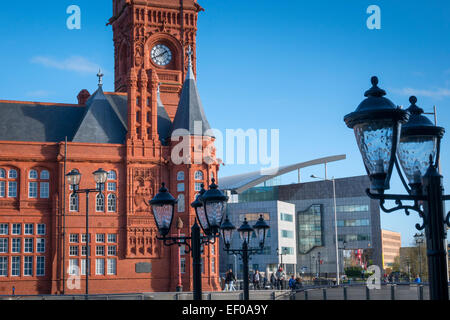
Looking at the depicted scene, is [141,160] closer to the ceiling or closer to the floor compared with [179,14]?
closer to the floor

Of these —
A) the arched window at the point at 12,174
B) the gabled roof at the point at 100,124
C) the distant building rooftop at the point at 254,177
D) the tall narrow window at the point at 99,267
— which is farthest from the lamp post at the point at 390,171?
the distant building rooftop at the point at 254,177

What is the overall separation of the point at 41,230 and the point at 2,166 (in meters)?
6.17

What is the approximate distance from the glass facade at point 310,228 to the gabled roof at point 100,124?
203ft

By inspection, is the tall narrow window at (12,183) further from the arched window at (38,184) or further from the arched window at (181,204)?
the arched window at (181,204)

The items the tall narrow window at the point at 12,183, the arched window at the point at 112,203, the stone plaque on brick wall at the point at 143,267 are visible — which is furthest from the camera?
the arched window at the point at 112,203

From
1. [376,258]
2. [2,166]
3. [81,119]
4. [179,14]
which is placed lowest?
[376,258]

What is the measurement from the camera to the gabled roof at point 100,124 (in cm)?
5838

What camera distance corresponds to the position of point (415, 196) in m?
8.37

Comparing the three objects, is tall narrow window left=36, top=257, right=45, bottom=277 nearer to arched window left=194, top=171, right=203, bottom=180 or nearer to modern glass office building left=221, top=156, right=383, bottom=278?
arched window left=194, top=171, right=203, bottom=180

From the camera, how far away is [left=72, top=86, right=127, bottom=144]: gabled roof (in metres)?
58.4

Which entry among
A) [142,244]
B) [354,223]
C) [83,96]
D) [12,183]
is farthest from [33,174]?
[354,223]
